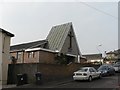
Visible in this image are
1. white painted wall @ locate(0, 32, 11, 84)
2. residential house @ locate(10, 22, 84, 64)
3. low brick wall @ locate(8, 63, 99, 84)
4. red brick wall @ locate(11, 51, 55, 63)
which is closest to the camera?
low brick wall @ locate(8, 63, 99, 84)

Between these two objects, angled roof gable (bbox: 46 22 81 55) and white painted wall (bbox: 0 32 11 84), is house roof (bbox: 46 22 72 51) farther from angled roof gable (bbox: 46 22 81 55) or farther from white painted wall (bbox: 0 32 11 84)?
white painted wall (bbox: 0 32 11 84)

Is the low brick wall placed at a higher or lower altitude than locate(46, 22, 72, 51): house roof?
lower

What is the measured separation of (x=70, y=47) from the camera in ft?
140

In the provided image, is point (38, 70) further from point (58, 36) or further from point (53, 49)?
point (58, 36)

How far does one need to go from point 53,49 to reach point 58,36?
12.8 ft

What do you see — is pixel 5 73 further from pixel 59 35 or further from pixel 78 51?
pixel 78 51

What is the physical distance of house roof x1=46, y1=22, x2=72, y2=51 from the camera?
132ft

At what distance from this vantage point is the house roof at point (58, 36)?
40.4 m

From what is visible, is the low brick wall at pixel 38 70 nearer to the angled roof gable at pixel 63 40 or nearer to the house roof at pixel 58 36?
the angled roof gable at pixel 63 40

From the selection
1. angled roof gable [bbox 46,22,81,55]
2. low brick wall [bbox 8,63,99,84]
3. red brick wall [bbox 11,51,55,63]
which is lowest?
low brick wall [bbox 8,63,99,84]

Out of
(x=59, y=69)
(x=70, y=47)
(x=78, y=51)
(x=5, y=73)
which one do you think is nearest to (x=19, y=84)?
(x=5, y=73)

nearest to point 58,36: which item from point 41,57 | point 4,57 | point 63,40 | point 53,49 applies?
point 63,40

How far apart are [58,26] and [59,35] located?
12.8 feet

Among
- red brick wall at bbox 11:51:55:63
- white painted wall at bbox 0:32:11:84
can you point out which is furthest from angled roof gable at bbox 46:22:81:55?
white painted wall at bbox 0:32:11:84
